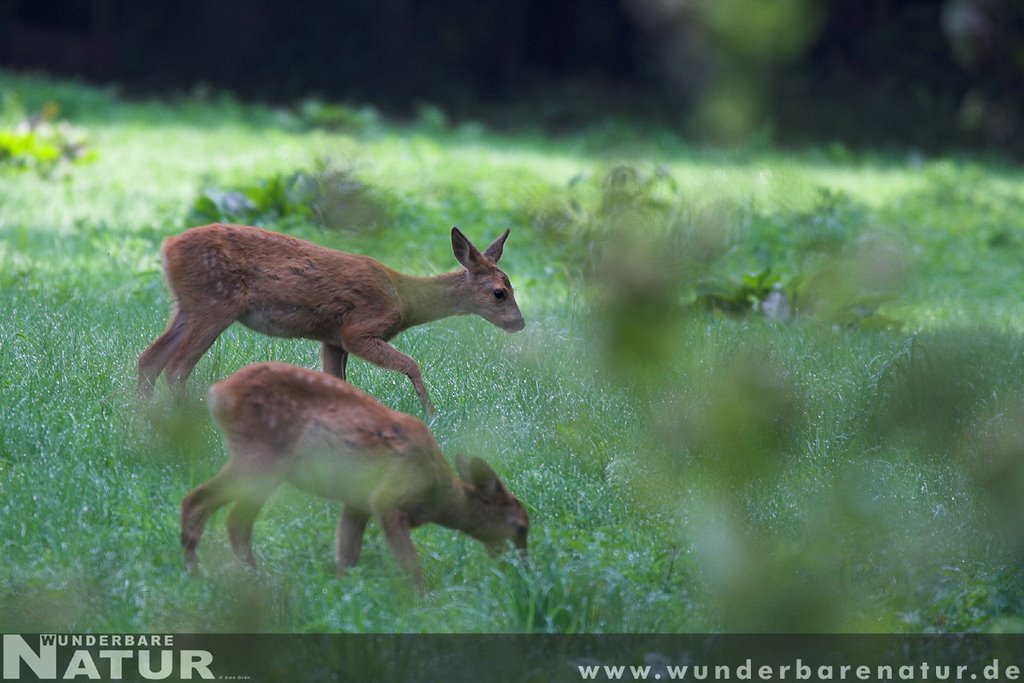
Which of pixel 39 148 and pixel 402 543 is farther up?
pixel 39 148

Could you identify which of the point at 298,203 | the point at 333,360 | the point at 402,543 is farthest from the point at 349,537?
the point at 298,203

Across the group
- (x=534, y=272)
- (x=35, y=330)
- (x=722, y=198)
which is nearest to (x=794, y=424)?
(x=722, y=198)

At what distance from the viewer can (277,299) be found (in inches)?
243

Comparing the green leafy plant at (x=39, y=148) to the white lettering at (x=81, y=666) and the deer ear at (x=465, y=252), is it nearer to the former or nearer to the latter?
the deer ear at (x=465, y=252)

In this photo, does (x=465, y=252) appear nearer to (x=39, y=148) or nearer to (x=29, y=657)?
(x=29, y=657)

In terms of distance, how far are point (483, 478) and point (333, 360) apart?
253 cm

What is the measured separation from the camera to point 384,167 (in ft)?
44.6

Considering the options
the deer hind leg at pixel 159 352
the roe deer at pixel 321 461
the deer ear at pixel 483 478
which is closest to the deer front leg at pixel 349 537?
the roe deer at pixel 321 461

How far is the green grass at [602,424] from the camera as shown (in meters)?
1.91

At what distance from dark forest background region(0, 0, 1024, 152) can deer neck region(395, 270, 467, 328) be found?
11.7 metres

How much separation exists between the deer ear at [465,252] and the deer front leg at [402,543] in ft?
9.12

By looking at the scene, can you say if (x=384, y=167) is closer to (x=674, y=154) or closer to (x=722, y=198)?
(x=674, y=154)

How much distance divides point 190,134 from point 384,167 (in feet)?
12.6

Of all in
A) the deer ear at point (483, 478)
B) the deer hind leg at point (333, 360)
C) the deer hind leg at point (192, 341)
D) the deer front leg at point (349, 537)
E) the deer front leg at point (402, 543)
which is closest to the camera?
the deer front leg at point (402, 543)
